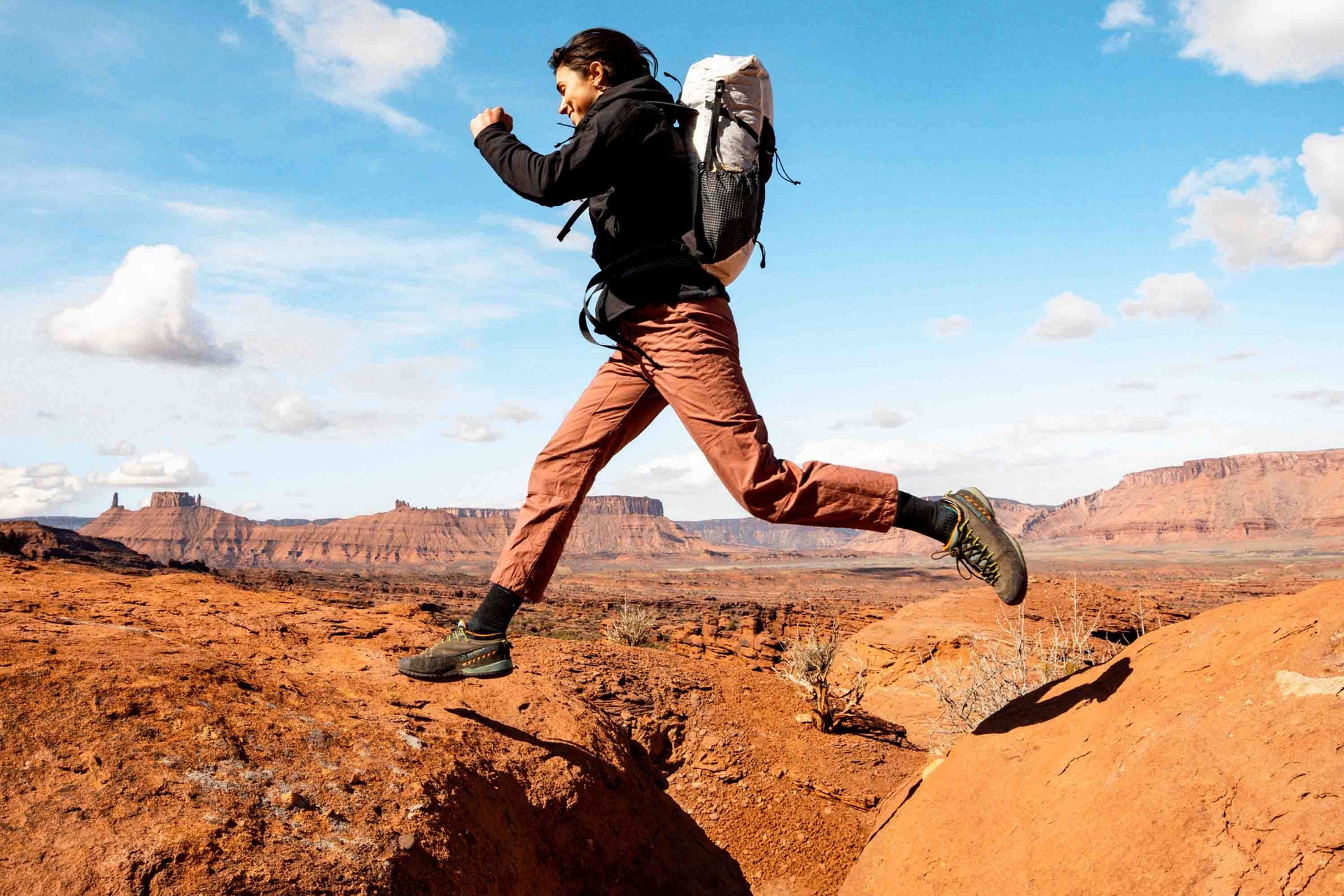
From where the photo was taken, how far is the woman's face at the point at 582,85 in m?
2.57

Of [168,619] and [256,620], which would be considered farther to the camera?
[256,620]

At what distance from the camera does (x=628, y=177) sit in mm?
2416

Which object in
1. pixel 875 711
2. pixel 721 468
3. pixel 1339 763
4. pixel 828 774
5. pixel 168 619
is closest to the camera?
pixel 1339 763

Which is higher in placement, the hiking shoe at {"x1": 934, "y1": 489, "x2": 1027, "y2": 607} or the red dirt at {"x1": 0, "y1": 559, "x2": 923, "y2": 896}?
the hiking shoe at {"x1": 934, "y1": 489, "x2": 1027, "y2": 607}

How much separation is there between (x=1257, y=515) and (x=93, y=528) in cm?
13610

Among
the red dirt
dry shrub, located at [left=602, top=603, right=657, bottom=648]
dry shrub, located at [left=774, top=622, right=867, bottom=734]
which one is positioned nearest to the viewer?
the red dirt

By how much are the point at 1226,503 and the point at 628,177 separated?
397 feet

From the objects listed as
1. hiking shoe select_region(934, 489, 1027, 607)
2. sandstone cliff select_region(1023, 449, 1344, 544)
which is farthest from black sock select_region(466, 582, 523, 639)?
sandstone cliff select_region(1023, 449, 1344, 544)

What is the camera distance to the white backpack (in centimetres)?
236

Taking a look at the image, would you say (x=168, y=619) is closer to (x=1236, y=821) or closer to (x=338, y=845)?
(x=338, y=845)

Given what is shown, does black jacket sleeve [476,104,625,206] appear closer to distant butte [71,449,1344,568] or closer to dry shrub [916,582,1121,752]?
dry shrub [916,582,1121,752]

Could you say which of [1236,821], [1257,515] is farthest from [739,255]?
[1257,515]

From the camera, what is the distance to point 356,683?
274 centimetres

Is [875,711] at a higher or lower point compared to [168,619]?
lower
